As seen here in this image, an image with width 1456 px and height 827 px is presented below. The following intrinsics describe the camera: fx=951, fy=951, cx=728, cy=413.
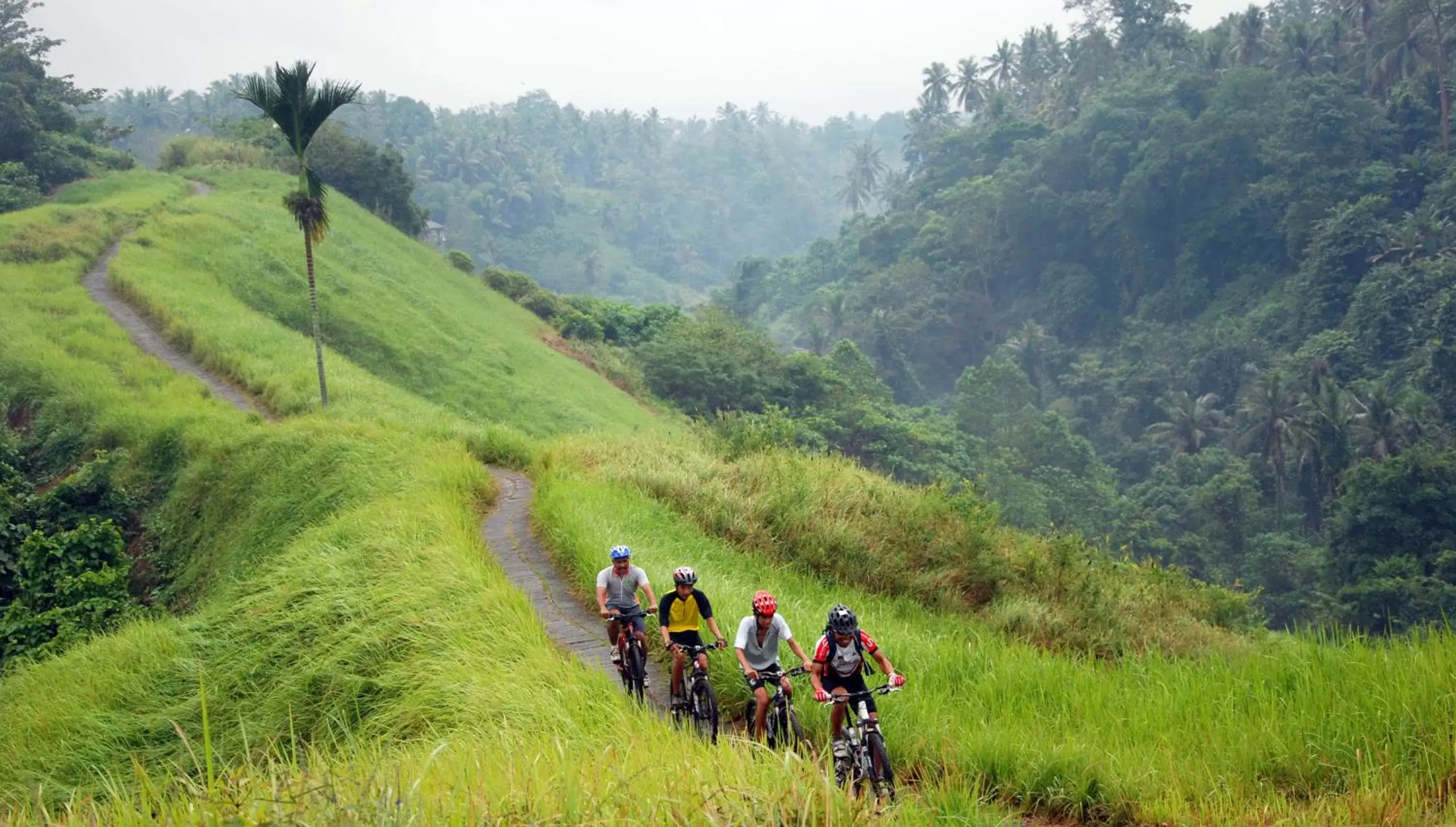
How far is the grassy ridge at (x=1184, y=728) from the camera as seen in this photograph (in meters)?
5.59

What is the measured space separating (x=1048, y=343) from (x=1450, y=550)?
4313 cm

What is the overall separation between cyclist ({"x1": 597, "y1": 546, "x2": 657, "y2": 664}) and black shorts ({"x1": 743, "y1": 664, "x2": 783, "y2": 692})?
169cm

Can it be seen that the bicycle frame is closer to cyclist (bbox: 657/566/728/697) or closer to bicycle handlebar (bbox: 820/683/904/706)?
bicycle handlebar (bbox: 820/683/904/706)

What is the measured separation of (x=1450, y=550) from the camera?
2998cm

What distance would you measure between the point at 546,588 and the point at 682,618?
3630 mm

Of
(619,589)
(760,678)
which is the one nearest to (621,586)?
(619,589)

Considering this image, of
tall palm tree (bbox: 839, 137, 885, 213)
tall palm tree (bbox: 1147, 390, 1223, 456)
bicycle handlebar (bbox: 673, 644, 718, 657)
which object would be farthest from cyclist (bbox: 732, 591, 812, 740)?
tall palm tree (bbox: 839, 137, 885, 213)

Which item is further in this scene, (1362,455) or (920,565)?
(1362,455)

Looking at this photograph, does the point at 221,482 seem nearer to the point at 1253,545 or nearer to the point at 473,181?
the point at 1253,545

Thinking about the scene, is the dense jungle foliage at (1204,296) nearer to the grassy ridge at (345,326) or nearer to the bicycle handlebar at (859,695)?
the grassy ridge at (345,326)

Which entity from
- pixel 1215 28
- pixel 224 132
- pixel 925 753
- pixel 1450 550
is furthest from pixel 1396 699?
pixel 1215 28

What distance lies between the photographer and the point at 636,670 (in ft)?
26.8

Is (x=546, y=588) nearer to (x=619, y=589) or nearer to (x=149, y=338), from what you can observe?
(x=619, y=589)

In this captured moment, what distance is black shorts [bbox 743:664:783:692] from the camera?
692 centimetres
